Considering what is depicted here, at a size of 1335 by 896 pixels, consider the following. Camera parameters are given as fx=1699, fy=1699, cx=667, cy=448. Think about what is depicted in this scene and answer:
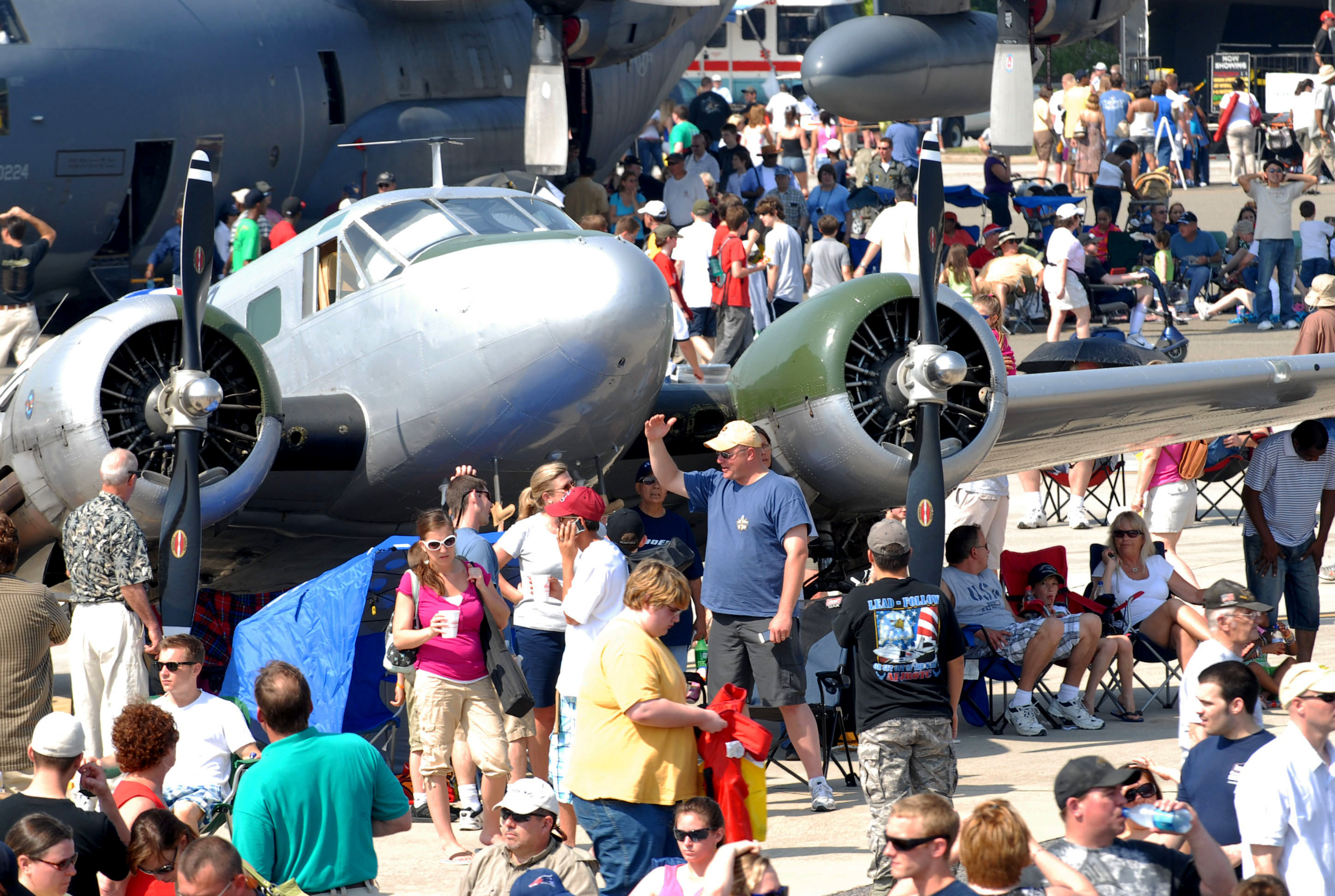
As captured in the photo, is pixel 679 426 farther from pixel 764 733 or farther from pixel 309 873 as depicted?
pixel 309 873

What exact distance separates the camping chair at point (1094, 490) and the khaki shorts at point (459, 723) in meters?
9.08

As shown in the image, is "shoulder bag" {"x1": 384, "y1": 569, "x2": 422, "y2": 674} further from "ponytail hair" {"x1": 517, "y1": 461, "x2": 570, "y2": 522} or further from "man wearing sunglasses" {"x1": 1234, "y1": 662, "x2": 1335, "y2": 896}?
"man wearing sunglasses" {"x1": 1234, "y1": 662, "x2": 1335, "y2": 896}

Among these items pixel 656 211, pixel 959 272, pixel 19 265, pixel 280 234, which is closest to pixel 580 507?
pixel 959 272

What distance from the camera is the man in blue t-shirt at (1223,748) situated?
19.4ft

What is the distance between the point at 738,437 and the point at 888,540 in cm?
117

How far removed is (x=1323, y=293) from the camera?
12562mm

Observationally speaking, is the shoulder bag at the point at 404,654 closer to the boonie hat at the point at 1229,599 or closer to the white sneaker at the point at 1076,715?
the boonie hat at the point at 1229,599

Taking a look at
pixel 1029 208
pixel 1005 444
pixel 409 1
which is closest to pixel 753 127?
pixel 1029 208

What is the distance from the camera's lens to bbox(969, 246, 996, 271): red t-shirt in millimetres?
21469

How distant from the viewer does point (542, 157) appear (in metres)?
18.3

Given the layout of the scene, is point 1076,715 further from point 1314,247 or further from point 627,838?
point 1314,247

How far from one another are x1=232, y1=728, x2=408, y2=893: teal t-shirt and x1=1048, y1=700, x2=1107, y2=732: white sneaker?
5.28m

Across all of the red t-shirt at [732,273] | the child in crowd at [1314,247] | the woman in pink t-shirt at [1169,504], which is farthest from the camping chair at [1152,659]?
the child in crowd at [1314,247]

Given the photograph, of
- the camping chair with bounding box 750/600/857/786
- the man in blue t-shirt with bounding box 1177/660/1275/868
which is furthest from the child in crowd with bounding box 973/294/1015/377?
the man in blue t-shirt with bounding box 1177/660/1275/868
